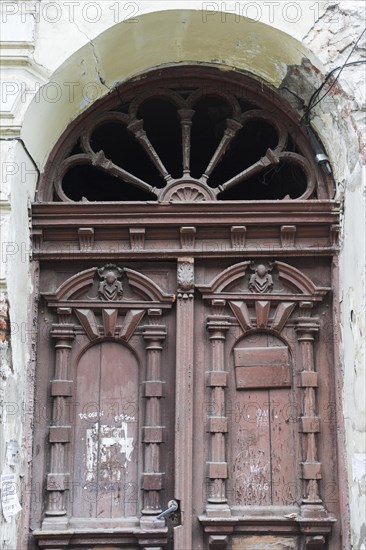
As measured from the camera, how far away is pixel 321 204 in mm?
4543

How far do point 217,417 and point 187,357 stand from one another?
15.8 inches

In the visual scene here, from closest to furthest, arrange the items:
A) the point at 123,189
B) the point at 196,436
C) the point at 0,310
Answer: the point at 0,310 < the point at 196,436 < the point at 123,189

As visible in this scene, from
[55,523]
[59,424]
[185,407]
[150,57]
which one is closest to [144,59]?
[150,57]

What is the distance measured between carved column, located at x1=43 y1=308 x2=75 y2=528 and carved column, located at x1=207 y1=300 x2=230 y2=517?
2.81 ft

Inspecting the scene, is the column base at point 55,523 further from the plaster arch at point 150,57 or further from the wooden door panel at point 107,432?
the plaster arch at point 150,57

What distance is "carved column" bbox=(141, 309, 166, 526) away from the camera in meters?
4.30

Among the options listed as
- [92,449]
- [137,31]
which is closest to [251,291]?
[92,449]

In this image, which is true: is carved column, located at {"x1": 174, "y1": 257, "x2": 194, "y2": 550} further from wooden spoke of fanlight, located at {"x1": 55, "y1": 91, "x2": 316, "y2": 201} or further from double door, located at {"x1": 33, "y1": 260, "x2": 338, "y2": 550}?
wooden spoke of fanlight, located at {"x1": 55, "y1": 91, "x2": 316, "y2": 201}

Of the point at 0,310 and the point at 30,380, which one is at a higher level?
the point at 0,310

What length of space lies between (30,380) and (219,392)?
114cm

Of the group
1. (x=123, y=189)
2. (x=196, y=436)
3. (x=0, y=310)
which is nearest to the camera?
(x=0, y=310)

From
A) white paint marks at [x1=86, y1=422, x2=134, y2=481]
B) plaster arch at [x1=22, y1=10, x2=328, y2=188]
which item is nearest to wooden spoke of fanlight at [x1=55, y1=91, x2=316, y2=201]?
plaster arch at [x1=22, y1=10, x2=328, y2=188]

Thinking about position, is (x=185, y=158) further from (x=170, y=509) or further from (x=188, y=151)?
(x=170, y=509)

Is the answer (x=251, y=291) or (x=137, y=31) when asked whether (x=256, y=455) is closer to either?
(x=251, y=291)
